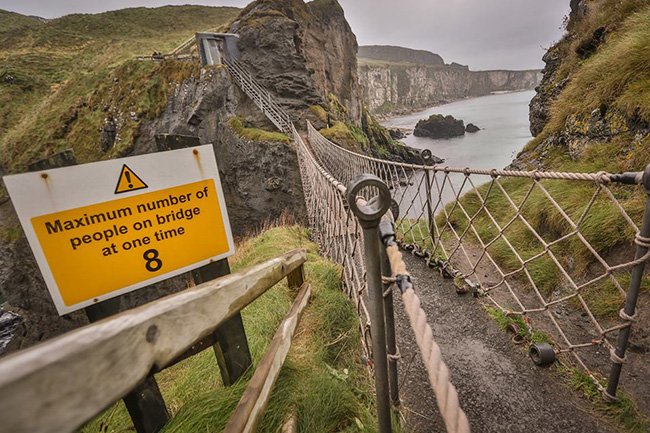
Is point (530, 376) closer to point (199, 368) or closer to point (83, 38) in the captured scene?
point (199, 368)

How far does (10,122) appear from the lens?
21156 millimetres

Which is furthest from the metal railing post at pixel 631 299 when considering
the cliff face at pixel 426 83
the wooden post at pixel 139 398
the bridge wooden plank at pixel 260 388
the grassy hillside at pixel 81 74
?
the cliff face at pixel 426 83

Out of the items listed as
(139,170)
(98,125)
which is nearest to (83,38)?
(98,125)

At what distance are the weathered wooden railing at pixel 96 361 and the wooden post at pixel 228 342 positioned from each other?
0.59 metres

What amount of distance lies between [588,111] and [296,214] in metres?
8.96

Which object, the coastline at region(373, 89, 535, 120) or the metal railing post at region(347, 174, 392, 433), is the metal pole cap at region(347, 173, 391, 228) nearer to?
the metal railing post at region(347, 174, 392, 433)

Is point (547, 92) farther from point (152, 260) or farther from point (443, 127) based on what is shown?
point (443, 127)

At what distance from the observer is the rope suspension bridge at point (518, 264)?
80cm

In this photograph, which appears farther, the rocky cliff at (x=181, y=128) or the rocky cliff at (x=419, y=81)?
the rocky cliff at (x=419, y=81)

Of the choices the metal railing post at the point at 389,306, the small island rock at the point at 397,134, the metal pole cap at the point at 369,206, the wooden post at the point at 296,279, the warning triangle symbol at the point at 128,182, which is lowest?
the small island rock at the point at 397,134

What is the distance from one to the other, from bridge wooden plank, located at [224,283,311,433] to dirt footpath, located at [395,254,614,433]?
70 centimetres

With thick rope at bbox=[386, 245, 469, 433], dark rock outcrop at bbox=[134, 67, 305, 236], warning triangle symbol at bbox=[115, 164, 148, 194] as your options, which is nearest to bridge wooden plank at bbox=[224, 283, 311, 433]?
thick rope at bbox=[386, 245, 469, 433]

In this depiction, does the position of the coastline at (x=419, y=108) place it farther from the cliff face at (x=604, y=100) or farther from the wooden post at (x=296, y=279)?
the wooden post at (x=296, y=279)

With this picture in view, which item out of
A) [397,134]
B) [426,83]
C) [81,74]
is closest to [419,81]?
[426,83]
